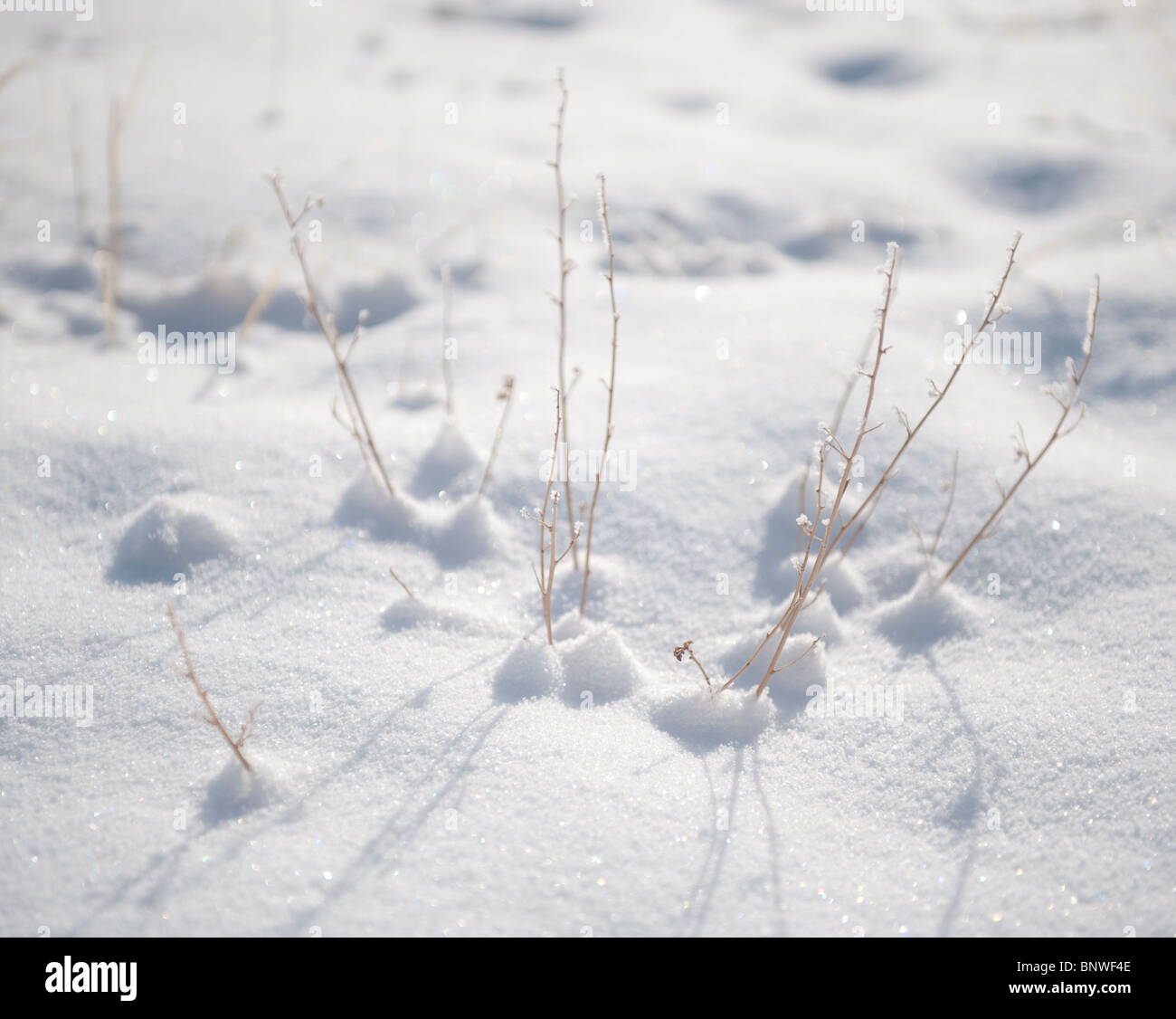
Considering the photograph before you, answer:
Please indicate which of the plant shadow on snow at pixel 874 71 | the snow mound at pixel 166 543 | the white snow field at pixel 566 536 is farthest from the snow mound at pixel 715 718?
the plant shadow on snow at pixel 874 71

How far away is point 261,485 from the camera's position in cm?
173

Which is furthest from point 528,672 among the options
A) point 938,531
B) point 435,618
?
point 938,531

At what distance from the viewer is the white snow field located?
44.2 inches

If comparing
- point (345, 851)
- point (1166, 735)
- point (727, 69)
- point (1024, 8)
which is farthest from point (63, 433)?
point (1024, 8)

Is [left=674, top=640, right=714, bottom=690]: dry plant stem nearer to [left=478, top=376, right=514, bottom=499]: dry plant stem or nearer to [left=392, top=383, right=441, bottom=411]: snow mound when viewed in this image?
[left=478, top=376, right=514, bottom=499]: dry plant stem

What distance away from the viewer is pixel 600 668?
4.59ft

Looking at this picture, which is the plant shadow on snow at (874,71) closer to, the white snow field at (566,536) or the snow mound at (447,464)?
the white snow field at (566,536)

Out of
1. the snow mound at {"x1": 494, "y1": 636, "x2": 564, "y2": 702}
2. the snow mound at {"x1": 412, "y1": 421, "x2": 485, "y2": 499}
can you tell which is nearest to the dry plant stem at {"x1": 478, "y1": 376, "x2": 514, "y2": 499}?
the snow mound at {"x1": 412, "y1": 421, "x2": 485, "y2": 499}

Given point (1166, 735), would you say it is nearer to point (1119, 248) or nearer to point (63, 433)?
point (1119, 248)

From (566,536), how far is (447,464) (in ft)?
1.16

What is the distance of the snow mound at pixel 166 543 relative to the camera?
1.55m

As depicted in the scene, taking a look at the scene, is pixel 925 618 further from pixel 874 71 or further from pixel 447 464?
pixel 874 71

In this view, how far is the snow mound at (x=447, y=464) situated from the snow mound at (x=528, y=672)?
0.51m

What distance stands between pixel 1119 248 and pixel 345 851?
2.81 meters
